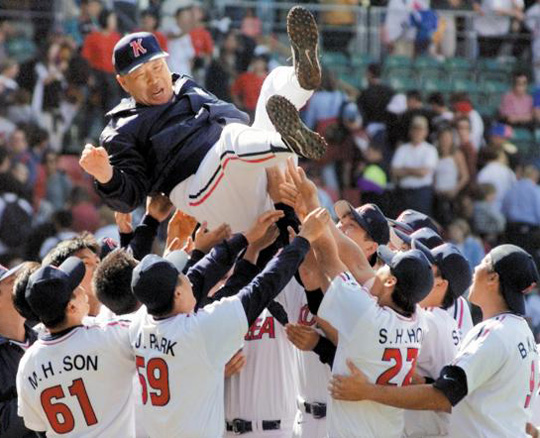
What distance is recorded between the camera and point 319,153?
19.0 ft

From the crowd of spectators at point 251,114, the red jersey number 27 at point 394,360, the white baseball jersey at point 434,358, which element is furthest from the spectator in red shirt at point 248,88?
the red jersey number 27 at point 394,360

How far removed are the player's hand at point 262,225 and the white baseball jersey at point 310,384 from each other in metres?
0.53

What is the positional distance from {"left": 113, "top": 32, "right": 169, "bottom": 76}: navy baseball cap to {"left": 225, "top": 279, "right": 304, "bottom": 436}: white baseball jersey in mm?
1320

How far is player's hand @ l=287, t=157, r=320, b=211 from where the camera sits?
6.11 meters

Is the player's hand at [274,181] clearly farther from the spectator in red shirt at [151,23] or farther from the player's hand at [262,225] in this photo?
the spectator in red shirt at [151,23]

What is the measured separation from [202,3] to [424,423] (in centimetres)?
824

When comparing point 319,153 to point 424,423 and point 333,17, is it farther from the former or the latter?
point 333,17

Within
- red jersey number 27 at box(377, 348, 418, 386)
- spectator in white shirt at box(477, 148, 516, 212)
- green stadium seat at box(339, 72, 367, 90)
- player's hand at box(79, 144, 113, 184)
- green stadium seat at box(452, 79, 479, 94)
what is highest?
player's hand at box(79, 144, 113, 184)

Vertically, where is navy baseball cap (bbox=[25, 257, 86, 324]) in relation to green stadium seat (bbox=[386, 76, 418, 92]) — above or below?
above

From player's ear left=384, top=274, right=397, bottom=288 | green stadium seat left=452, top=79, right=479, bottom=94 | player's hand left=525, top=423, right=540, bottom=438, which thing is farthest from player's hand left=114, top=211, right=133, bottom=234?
green stadium seat left=452, top=79, right=479, bottom=94

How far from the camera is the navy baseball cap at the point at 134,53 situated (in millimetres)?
6547

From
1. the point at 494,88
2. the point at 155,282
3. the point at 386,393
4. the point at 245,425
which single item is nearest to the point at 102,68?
the point at 494,88

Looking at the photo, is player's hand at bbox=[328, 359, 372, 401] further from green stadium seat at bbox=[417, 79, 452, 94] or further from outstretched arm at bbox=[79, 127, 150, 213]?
green stadium seat at bbox=[417, 79, 452, 94]

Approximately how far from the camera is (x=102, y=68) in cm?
1273
